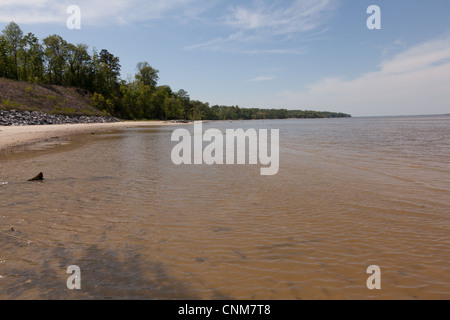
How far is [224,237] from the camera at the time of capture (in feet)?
16.1

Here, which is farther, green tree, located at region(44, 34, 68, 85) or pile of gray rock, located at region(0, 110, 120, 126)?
green tree, located at region(44, 34, 68, 85)

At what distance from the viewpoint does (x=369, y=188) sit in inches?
337

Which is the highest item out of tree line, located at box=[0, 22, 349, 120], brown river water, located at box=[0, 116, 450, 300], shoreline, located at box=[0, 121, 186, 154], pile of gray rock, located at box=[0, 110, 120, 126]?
→ tree line, located at box=[0, 22, 349, 120]

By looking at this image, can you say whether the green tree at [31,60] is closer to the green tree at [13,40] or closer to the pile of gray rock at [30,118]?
the green tree at [13,40]

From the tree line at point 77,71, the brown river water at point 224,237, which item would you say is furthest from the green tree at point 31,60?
the brown river water at point 224,237

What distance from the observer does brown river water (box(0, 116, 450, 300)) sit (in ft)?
11.3

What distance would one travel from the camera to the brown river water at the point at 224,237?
3430 mm
